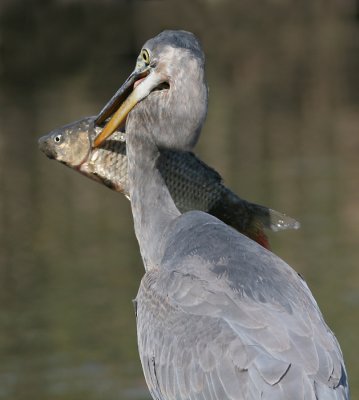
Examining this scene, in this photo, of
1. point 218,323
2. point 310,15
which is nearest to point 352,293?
point 218,323

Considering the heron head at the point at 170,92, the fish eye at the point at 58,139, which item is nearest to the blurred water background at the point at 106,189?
the fish eye at the point at 58,139

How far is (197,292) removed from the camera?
4.25 m

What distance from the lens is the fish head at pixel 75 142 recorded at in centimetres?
514

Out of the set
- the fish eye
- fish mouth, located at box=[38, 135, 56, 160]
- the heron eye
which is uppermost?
the heron eye

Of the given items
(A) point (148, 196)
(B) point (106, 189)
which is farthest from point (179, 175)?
(B) point (106, 189)

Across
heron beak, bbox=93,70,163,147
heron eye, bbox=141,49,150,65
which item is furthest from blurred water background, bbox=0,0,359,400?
heron eye, bbox=141,49,150,65

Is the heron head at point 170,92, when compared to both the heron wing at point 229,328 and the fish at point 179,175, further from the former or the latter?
the heron wing at point 229,328

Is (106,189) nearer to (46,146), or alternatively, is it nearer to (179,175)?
(46,146)

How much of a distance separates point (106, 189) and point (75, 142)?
1005cm

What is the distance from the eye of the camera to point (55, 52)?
2838cm

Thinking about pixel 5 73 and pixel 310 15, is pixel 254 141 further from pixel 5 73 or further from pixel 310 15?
pixel 310 15

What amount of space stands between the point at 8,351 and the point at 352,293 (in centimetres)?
312

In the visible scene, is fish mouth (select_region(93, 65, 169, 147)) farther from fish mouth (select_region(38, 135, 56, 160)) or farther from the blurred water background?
the blurred water background

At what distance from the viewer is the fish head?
16.9 ft
